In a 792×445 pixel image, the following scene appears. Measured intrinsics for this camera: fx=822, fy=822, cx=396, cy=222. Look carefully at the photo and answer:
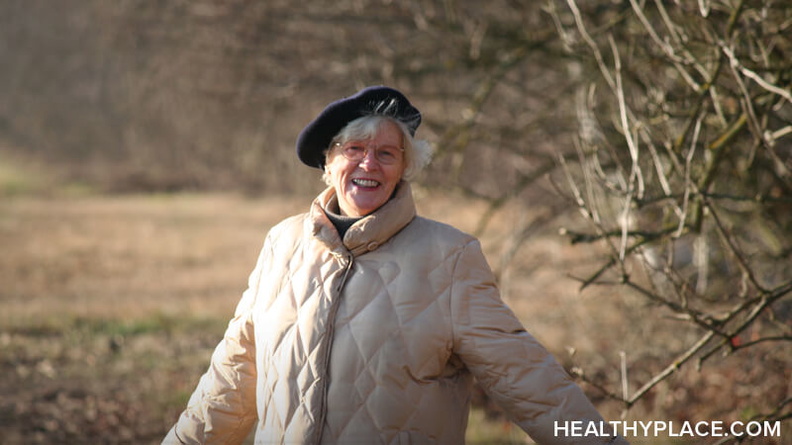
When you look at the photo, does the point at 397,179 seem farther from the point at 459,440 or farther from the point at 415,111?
the point at 459,440

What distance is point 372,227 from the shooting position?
244 centimetres

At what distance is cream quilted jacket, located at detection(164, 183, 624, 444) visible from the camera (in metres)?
2.35

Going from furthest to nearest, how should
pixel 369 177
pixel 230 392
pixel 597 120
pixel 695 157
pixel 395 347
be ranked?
1. pixel 695 157
2. pixel 597 120
3. pixel 230 392
4. pixel 369 177
5. pixel 395 347

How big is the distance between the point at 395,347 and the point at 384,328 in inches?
2.5

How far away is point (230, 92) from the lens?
7828mm

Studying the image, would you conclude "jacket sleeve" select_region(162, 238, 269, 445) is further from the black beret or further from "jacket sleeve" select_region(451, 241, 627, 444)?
"jacket sleeve" select_region(451, 241, 627, 444)

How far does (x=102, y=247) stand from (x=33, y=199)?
27.9 feet

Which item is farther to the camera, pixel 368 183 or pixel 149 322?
pixel 149 322

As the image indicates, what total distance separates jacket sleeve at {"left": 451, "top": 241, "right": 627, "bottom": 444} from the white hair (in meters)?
0.37

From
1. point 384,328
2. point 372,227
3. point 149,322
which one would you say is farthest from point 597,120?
point 149,322

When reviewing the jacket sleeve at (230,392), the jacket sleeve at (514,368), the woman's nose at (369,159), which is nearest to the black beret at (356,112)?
the woman's nose at (369,159)

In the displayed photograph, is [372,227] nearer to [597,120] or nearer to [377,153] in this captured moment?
[377,153]

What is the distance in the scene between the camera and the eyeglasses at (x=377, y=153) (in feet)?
8.43

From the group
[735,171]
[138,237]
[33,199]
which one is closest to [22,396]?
[735,171]
